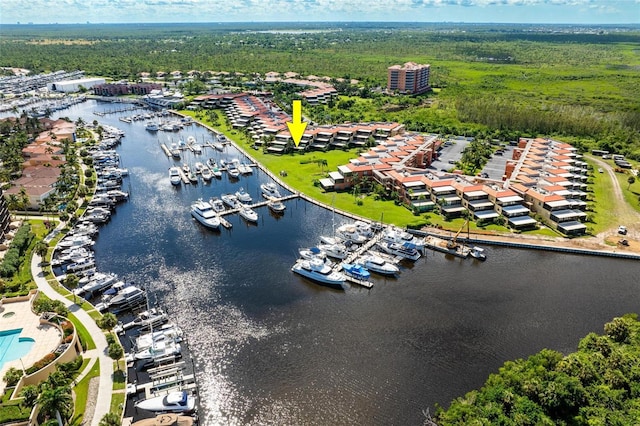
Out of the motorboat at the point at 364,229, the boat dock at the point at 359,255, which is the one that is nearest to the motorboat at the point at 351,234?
the motorboat at the point at 364,229

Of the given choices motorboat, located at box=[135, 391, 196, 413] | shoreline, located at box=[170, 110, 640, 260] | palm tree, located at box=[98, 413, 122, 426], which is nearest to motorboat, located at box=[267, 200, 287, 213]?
shoreline, located at box=[170, 110, 640, 260]

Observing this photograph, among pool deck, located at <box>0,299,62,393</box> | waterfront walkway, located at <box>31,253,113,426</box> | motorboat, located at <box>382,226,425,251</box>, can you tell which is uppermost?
pool deck, located at <box>0,299,62,393</box>

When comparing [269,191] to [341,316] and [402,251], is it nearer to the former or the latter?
[402,251]

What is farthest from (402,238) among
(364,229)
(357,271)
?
(357,271)

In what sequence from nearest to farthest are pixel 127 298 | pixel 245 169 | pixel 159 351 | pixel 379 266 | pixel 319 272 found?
pixel 159 351, pixel 127 298, pixel 319 272, pixel 379 266, pixel 245 169

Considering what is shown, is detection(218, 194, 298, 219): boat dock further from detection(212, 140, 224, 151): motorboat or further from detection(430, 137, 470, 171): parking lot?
detection(212, 140, 224, 151): motorboat

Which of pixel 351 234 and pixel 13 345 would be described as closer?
pixel 13 345

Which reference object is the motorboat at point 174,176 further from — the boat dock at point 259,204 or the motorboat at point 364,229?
the motorboat at point 364,229
